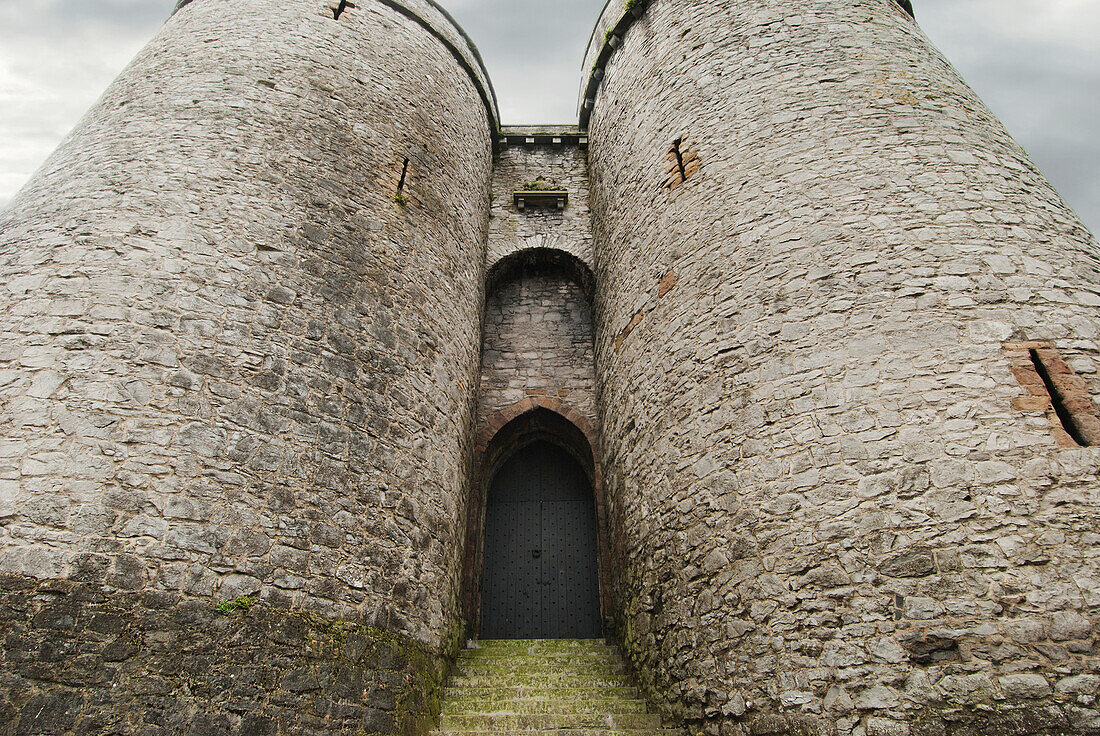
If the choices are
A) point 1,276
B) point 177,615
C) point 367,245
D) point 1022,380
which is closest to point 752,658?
point 1022,380

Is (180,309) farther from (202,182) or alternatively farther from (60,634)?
(60,634)

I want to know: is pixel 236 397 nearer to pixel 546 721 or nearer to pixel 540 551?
pixel 546 721

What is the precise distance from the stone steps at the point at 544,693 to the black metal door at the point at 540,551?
701 mm

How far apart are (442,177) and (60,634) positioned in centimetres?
569

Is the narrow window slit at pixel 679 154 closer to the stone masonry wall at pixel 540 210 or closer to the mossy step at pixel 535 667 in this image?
the stone masonry wall at pixel 540 210

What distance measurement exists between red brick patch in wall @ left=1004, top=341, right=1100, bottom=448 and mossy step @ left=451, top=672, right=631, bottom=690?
147 inches

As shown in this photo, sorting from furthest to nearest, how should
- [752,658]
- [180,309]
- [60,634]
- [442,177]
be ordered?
[442,177]
[180,309]
[752,658]
[60,634]

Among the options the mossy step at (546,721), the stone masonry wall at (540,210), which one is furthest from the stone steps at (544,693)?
the stone masonry wall at (540,210)

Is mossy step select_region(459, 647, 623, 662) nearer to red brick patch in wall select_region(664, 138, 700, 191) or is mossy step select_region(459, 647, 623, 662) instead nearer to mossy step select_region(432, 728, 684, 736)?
mossy step select_region(432, 728, 684, 736)

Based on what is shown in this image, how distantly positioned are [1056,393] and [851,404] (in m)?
1.21

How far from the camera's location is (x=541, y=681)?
5.20m

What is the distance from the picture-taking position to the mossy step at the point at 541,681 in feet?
16.9

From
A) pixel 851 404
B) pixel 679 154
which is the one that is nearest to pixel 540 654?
pixel 851 404

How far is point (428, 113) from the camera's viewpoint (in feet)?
25.0
